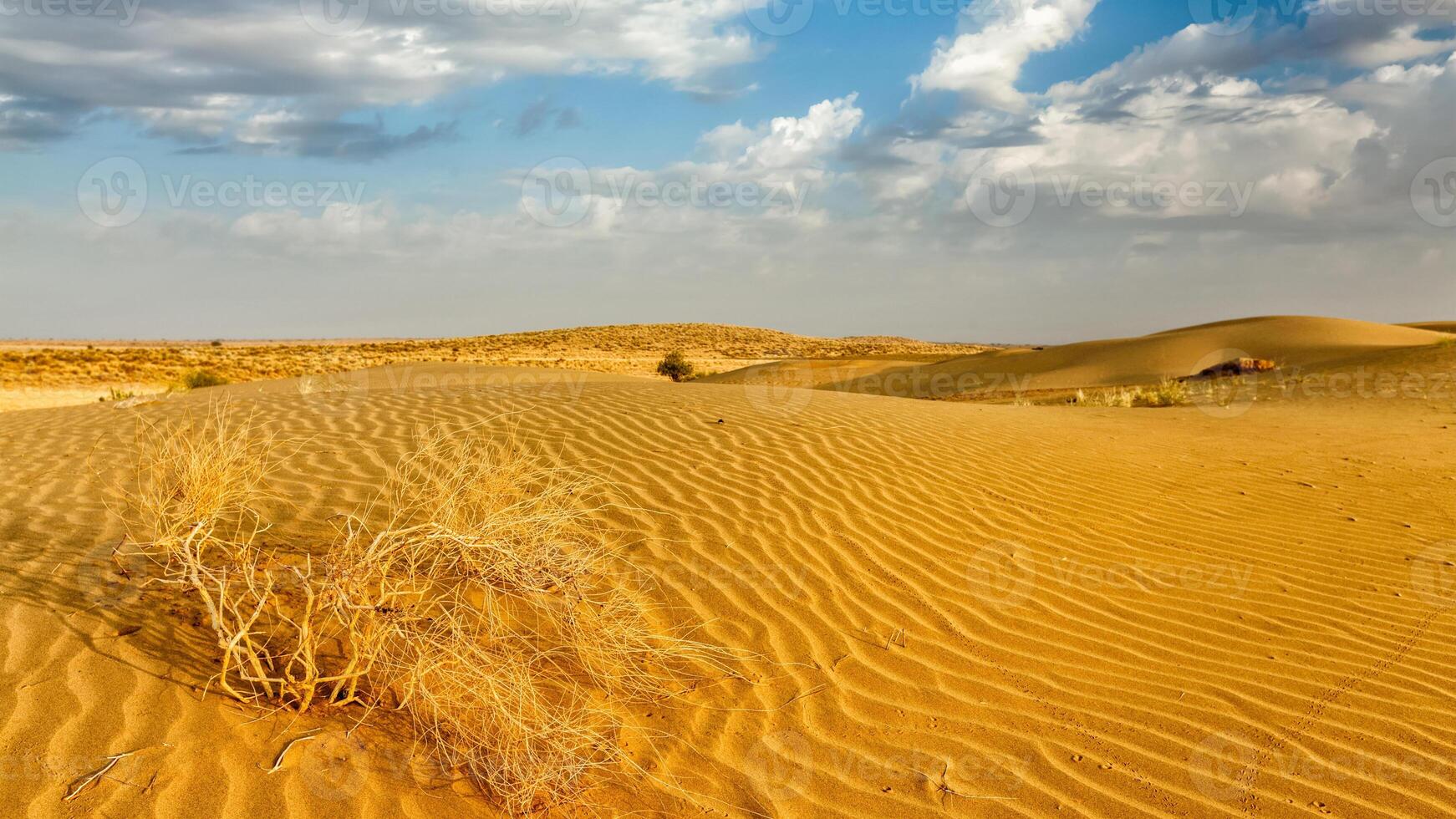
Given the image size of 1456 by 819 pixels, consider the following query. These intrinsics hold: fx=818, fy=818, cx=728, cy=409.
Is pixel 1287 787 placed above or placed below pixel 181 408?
below

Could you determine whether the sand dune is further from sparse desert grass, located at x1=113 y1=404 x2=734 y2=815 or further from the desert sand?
sparse desert grass, located at x1=113 y1=404 x2=734 y2=815

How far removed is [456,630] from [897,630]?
225 cm

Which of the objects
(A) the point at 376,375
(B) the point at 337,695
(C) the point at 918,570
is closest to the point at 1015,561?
(C) the point at 918,570

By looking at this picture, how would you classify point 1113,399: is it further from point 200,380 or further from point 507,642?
point 200,380

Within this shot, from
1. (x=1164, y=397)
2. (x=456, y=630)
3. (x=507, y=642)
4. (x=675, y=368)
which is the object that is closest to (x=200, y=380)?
(x=675, y=368)

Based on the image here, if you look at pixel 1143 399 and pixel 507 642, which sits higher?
pixel 1143 399

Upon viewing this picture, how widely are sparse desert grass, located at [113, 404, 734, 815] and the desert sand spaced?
0.48ft

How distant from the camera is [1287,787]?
122 inches

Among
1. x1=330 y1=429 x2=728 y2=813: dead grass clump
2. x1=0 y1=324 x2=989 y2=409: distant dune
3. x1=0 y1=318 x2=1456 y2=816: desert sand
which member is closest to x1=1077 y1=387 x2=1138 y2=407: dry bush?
x1=0 y1=318 x2=1456 y2=816: desert sand

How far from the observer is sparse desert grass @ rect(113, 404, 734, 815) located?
287 centimetres

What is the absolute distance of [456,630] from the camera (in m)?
2.89

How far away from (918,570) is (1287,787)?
2.11 m

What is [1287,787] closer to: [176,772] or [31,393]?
[176,772]

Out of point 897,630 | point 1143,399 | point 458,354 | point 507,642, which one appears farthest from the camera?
Answer: point 458,354
